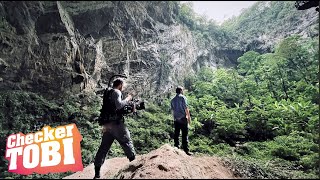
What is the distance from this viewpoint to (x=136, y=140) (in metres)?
13.6

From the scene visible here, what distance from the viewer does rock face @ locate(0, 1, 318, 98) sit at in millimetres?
17797

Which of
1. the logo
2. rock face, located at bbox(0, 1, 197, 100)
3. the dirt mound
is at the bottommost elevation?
the dirt mound

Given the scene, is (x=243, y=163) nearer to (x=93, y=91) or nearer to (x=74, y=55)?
(x=93, y=91)

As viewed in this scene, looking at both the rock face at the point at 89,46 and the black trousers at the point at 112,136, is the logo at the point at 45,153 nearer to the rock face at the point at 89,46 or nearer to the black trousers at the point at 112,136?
the black trousers at the point at 112,136

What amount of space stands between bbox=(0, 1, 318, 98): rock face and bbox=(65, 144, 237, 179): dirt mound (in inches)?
475

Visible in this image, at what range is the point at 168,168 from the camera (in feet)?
19.8

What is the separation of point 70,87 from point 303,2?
15.7m

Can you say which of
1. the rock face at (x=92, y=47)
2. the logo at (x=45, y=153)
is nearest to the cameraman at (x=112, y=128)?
the logo at (x=45, y=153)

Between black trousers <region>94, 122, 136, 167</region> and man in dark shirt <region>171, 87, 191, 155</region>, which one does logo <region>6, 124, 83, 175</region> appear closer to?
black trousers <region>94, 122, 136, 167</region>

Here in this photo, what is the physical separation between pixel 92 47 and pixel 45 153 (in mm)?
14180

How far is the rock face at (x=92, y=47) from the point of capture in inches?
701

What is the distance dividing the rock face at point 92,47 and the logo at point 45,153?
30.3 feet

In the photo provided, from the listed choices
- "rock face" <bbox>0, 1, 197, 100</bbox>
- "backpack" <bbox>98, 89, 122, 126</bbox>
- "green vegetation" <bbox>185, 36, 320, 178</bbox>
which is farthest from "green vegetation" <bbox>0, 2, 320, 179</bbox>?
"backpack" <bbox>98, 89, 122, 126</bbox>

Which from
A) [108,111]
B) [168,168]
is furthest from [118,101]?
[168,168]
